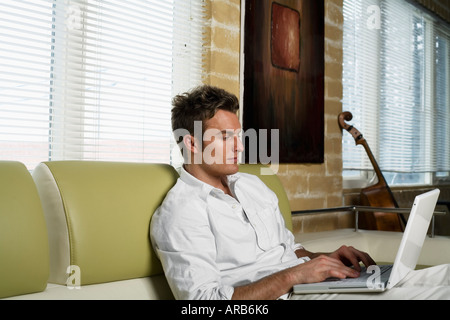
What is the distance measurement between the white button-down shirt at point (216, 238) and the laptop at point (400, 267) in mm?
218

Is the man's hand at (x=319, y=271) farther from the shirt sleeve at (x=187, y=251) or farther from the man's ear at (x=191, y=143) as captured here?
the man's ear at (x=191, y=143)

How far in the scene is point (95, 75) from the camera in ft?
6.26

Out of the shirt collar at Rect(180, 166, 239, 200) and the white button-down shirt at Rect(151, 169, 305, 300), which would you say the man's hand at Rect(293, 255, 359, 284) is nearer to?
the white button-down shirt at Rect(151, 169, 305, 300)

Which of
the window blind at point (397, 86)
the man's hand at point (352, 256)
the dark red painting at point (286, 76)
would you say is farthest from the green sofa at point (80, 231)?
the window blind at point (397, 86)

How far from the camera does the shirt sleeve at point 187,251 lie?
1311 mm

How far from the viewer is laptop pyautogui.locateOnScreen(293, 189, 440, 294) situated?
132 centimetres

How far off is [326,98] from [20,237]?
2270mm

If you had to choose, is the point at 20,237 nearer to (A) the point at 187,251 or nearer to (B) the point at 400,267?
(A) the point at 187,251

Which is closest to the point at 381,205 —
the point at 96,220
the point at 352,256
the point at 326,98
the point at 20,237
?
the point at 326,98

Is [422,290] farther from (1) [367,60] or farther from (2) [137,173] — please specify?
(1) [367,60]

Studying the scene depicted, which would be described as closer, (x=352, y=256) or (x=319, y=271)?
(x=319, y=271)
